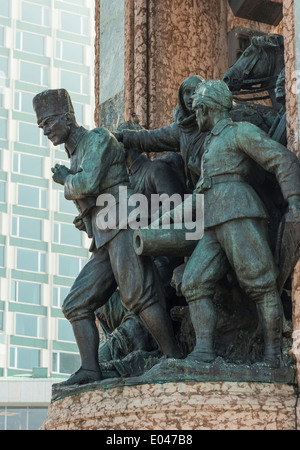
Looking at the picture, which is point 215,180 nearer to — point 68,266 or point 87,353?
point 87,353

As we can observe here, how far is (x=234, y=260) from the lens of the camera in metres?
7.84

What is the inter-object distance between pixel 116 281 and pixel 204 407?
153 centimetres

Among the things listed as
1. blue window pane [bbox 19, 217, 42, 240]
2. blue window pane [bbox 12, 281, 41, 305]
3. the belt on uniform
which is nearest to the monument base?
the belt on uniform

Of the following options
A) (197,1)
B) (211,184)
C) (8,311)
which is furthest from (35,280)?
(211,184)

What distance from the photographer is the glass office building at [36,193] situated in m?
43.8

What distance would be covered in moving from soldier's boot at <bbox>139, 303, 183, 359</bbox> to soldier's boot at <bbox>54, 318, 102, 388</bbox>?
0.46 m

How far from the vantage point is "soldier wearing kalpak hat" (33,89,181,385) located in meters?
8.35

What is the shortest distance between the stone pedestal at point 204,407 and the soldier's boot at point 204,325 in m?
0.35

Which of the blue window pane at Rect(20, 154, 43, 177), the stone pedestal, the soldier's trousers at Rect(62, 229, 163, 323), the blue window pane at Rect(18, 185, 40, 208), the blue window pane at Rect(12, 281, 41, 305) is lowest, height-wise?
the stone pedestal

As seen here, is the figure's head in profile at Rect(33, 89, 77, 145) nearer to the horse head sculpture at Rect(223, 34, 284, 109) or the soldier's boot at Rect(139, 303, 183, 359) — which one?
the soldier's boot at Rect(139, 303, 183, 359)

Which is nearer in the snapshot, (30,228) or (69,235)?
(30,228)

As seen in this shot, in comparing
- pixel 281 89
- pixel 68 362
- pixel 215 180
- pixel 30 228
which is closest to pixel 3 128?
pixel 30 228

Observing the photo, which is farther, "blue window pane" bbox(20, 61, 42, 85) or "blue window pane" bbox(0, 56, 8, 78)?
"blue window pane" bbox(20, 61, 42, 85)

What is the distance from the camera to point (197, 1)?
11078 millimetres
